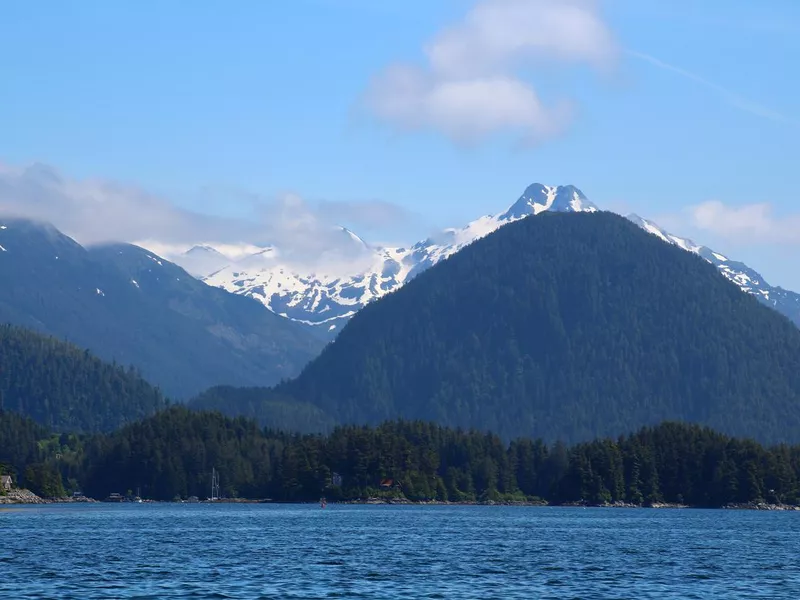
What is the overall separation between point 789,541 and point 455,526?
162ft

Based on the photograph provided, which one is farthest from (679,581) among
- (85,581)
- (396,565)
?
(85,581)

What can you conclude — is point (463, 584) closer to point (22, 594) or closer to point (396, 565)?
point (396, 565)

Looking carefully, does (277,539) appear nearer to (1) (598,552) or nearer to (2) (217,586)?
(1) (598,552)

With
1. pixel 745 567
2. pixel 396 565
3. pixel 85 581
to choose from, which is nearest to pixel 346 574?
pixel 396 565

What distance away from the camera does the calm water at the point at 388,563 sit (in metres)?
100

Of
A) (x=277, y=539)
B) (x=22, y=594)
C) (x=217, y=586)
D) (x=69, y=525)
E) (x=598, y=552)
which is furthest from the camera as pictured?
(x=69, y=525)

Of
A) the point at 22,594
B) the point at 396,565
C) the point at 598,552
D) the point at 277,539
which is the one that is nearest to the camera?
the point at 22,594

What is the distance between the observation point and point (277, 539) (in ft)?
519

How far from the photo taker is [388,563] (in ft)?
405

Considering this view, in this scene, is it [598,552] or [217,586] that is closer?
[217,586]

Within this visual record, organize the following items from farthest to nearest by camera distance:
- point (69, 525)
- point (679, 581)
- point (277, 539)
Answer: point (69, 525) < point (277, 539) < point (679, 581)

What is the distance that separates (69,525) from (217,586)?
9788 cm

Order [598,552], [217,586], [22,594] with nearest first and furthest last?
1. [22,594]
2. [217,586]
3. [598,552]

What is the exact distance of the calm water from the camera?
10031 cm
